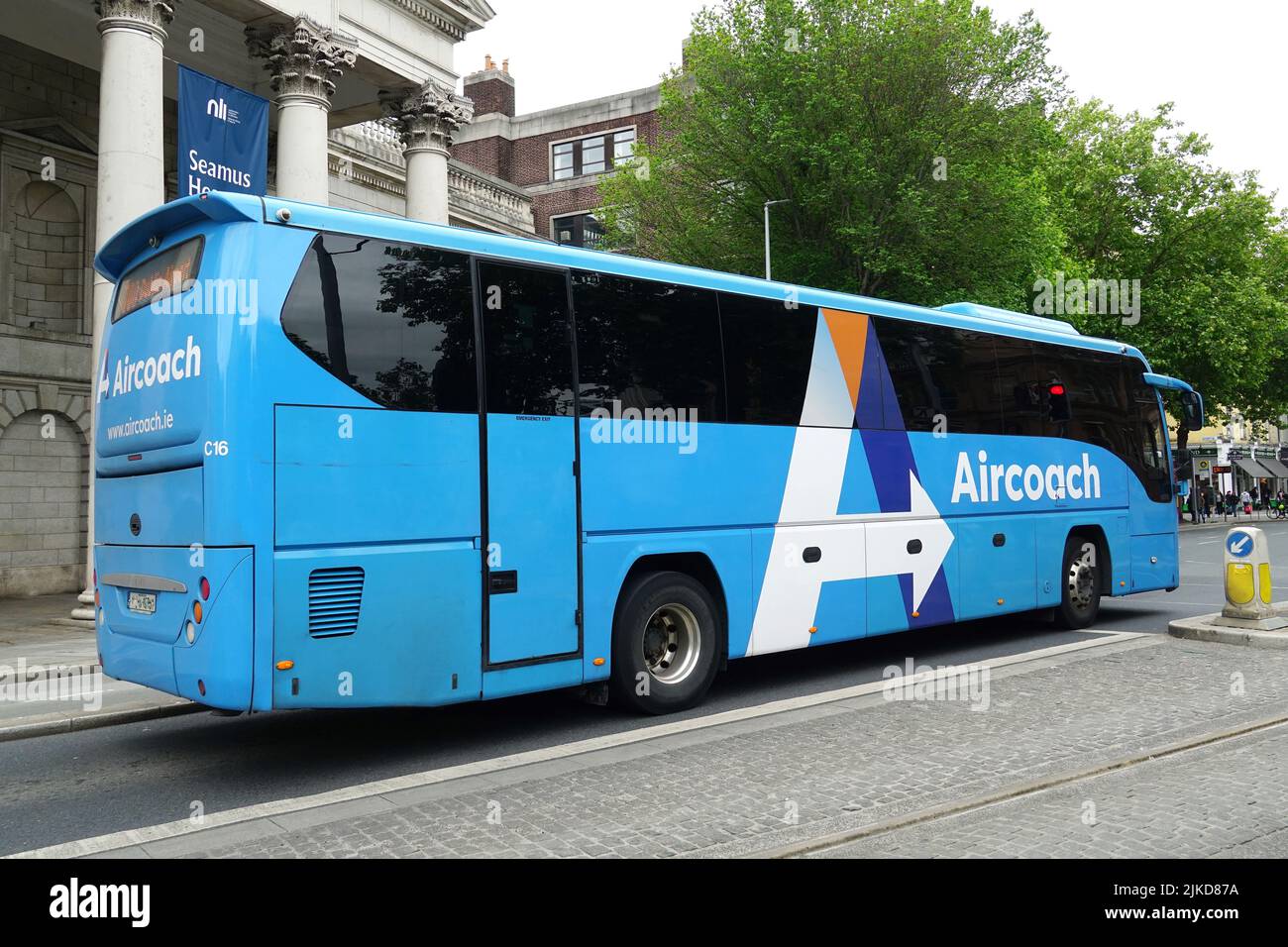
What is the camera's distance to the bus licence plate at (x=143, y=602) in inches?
268

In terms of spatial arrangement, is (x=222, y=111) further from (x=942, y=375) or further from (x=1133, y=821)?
(x=1133, y=821)

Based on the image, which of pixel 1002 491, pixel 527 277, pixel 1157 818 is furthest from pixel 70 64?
pixel 1157 818

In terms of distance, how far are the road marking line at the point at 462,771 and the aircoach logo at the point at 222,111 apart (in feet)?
39.6

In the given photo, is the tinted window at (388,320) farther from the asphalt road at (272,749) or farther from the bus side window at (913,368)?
the bus side window at (913,368)

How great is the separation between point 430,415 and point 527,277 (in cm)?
138

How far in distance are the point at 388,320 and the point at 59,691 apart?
230 inches

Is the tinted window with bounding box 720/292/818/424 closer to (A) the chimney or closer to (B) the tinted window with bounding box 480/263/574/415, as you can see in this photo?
(B) the tinted window with bounding box 480/263/574/415

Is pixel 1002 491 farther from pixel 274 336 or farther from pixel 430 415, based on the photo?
pixel 274 336

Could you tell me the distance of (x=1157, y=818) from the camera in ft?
17.5

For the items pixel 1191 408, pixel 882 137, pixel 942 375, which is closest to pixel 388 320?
pixel 942 375

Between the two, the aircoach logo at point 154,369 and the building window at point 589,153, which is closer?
the aircoach logo at point 154,369

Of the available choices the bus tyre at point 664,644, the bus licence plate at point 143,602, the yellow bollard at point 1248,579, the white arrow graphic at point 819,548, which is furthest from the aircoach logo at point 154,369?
the yellow bollard at point 1248,579

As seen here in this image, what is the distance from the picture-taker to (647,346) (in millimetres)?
8383
